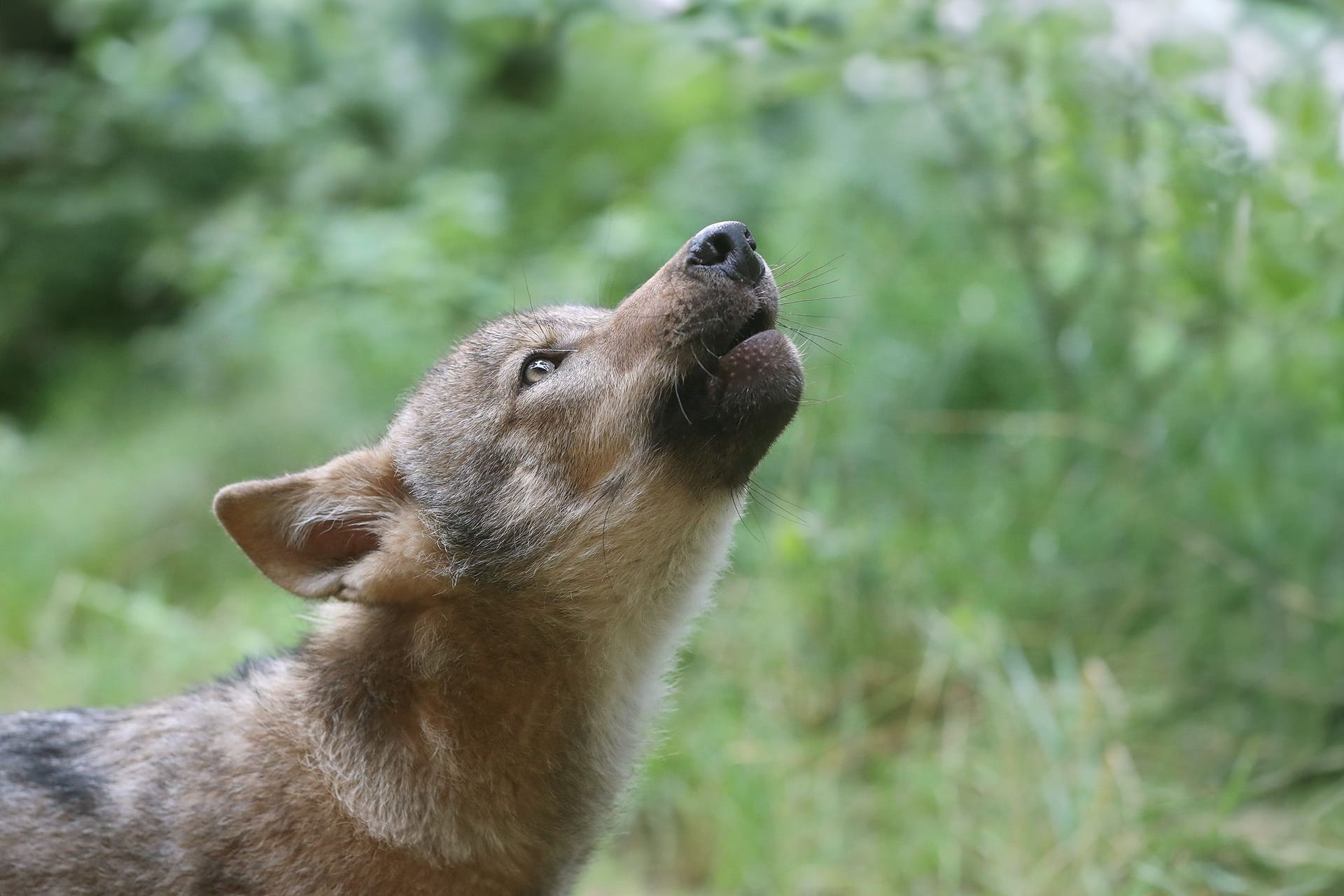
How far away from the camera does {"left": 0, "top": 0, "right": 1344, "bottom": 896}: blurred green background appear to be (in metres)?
4.37

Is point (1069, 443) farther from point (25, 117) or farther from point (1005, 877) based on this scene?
point (25, 117)

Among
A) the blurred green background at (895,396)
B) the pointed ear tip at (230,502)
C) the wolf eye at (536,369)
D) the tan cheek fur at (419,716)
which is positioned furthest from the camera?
the blurred green background at (895,396)

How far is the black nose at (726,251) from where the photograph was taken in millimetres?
2922

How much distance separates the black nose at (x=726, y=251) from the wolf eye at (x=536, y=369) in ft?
1.56

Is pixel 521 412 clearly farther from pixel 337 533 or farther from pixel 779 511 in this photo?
pixel 779 511

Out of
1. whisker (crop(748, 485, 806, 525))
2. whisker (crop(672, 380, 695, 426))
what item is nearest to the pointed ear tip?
whisker (crop(672, 380, 695, 426))

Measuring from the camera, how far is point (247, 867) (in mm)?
2807

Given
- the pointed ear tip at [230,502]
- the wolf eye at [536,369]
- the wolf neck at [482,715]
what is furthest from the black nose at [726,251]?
the pointed ear tip at [230,502]

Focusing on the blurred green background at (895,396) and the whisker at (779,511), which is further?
the whisker at (779,511)

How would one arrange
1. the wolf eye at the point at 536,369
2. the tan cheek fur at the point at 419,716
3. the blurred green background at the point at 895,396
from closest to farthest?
the tan cheek fur at the point at 419,716
the wolf eye at the point at 536,369
the blurred green background at the point at 895,396

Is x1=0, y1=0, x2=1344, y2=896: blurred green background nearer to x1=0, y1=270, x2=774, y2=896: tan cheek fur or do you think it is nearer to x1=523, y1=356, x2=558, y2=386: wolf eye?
x1=0, y1=270, x2=774, y2=896: tan cheek fur

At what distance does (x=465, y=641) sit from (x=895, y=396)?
11.3 ft

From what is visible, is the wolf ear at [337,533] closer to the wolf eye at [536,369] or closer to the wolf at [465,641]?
the wolf at [465,641]

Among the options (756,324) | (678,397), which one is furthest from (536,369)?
(756,324)
